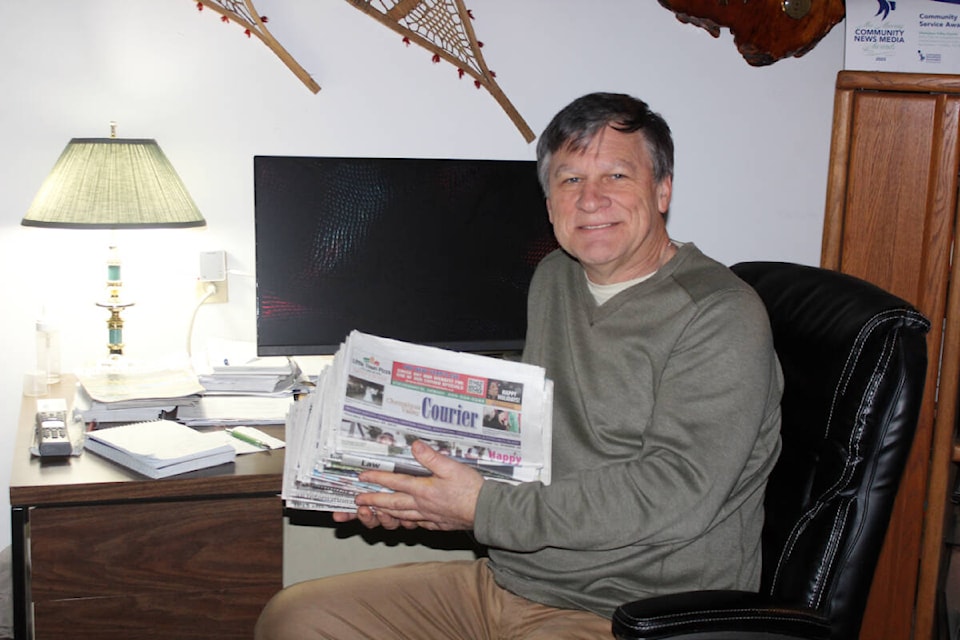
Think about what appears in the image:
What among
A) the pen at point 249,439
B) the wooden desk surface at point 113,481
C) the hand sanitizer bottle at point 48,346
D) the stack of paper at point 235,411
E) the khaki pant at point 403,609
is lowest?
the khaki pant at point 403,609

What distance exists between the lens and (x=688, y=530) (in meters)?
1.39

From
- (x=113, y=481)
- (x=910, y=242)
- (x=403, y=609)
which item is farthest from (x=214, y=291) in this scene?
(x=910, y=242)

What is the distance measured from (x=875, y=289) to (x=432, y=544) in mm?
1201

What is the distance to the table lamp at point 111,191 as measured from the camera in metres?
1.94

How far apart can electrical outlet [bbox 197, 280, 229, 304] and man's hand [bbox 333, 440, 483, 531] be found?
36.1 inches

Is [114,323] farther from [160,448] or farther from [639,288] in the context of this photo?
[639,288]

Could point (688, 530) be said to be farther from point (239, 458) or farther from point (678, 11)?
point (678, 11)

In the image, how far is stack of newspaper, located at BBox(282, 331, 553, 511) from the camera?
4.65 feet

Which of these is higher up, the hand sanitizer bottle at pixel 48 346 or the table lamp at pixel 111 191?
the table lamp at pixel 111 191

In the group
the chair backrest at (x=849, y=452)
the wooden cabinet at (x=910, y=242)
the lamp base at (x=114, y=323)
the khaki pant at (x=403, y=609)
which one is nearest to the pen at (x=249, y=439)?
the khaki pant at (x=403, y=609)

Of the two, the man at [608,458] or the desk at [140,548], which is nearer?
the man at [608,458]

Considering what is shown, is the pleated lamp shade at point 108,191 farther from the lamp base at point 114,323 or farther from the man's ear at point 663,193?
the man's ear at point 663,193

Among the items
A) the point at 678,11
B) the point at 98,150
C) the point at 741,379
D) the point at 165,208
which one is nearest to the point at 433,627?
the point at 741,379

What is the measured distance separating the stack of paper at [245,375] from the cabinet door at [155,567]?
406 mm
